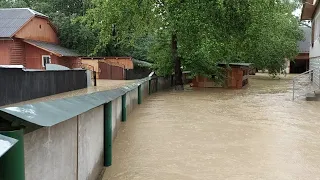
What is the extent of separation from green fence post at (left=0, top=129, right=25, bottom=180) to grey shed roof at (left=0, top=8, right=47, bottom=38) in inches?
1002

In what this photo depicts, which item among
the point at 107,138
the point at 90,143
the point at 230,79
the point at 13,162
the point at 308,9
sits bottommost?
the point at 107,138

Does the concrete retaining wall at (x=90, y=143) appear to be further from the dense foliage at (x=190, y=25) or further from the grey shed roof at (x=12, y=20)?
the grey shed roof at (x=12, y=20)

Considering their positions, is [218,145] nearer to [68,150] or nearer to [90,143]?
[90,143]

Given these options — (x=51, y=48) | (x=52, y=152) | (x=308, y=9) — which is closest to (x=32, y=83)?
(x=52, y=152)

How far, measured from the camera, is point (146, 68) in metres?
31.2

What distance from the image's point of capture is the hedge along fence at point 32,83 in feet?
22.1

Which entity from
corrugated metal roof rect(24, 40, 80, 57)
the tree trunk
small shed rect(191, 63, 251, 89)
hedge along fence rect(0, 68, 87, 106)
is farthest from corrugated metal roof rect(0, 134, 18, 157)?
corrugated metal roof rect(24, 40, 80, 57)

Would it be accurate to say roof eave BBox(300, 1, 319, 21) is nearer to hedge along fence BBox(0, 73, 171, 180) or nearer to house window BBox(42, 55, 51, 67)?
house window BBox(42, 55, 51, 67)

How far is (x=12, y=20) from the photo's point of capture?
27.6 m

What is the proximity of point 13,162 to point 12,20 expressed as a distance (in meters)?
27.9

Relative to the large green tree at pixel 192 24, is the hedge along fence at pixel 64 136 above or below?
below

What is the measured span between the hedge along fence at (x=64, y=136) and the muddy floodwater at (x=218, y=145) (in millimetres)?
738

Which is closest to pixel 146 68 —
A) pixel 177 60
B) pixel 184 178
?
pixel 177 60

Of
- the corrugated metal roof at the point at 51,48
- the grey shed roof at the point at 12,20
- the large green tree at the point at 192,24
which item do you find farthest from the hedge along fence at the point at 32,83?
the grey shed roof at the point at 12,20
